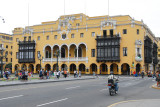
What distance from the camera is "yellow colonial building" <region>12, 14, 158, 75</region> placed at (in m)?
57.7

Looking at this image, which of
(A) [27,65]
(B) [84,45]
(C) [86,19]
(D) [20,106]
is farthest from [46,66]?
(D) [20,106]

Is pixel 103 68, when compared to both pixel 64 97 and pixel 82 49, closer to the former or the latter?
pixel 82 49

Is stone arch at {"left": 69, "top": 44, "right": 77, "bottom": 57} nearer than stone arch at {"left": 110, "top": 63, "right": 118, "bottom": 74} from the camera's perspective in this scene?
No

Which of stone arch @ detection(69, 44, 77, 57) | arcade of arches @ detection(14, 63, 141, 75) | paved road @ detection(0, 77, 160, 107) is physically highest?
stone arch @ detection(69, 44, 77, 57)

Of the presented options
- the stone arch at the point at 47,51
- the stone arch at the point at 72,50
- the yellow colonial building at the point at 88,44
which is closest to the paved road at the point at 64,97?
the yellow colonial building at the point at 88,44

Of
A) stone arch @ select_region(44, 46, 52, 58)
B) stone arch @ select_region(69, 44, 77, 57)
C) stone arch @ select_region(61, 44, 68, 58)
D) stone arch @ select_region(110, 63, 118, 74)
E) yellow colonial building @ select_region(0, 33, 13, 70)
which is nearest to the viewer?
stone arch @ select_region(110, 63, 118, 74)

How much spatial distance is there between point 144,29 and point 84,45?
18.0 metres

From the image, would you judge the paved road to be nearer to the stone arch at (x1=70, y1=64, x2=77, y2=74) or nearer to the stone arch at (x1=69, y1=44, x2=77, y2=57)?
the stone arch at (x1=69, y1=44, x2=77, y2=57)

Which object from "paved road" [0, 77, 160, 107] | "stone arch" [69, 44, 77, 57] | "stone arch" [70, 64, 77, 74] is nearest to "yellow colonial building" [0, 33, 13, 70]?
"stone arch" [69, 44, 77, 57]

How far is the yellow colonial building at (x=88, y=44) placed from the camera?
189ft

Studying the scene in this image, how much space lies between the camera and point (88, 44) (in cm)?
6291

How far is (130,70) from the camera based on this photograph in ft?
187

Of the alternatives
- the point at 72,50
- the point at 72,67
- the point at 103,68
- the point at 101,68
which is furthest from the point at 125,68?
the point at 72,50

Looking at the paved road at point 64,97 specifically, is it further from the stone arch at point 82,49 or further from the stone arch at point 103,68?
the stone arch at point 82,49
